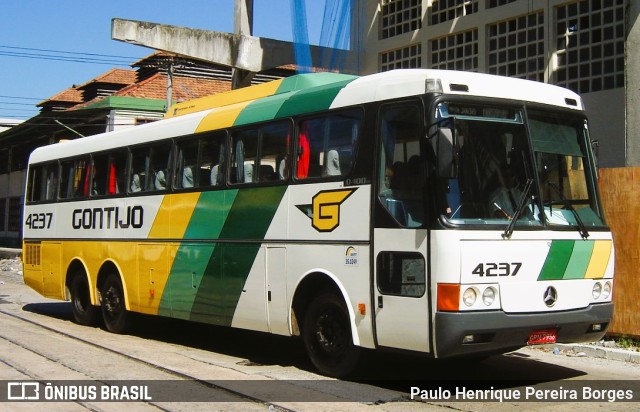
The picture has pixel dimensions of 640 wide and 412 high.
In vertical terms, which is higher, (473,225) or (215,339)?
(473,225)

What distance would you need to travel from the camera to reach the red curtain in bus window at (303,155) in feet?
32.9

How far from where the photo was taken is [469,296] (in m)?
8.06

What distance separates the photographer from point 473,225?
322 inches

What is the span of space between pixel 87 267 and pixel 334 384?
7221 millimetres

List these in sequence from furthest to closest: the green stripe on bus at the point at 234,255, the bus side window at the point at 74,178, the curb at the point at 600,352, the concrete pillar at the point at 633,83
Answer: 1. the bus side window at the point at 74,178
2. the concrete pillar at the point at 633,83
3. the curb at the point at 600,352
4. the green stripe on bus at the point at 234,255

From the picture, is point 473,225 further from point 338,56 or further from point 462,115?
point 338,56

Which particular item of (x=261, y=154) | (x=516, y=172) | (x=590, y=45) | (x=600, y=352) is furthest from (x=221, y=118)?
(x=590, y=45)

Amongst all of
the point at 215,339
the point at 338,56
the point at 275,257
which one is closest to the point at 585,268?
the point at 275,257

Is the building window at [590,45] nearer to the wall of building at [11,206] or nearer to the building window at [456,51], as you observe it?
the building window at [456,51]

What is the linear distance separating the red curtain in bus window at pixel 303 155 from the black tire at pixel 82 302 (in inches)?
253

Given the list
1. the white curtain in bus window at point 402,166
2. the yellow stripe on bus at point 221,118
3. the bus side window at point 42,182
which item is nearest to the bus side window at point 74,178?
the bus side window at point 42,182

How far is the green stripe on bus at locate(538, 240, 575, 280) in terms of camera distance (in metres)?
8.52

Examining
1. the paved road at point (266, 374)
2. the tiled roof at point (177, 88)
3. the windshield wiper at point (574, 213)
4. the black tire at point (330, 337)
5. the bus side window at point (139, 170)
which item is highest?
the tiled roof at point (177, 88)

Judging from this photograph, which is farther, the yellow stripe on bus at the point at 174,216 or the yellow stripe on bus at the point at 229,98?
the yellow stripe on bus at the point at 174,216
